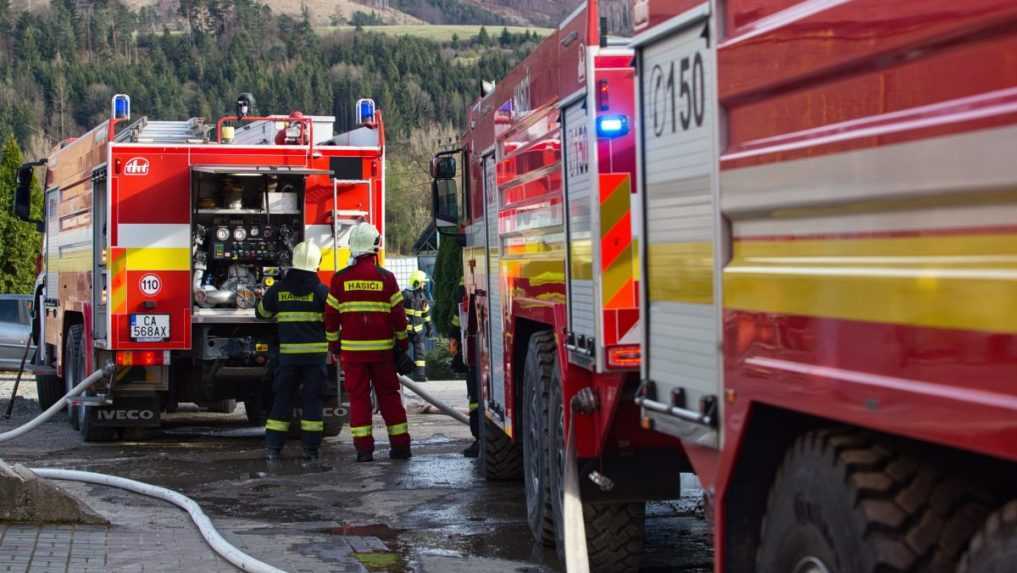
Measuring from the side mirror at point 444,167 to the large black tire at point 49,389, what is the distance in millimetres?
7138

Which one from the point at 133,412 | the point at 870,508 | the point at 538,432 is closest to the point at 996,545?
the point at 870,508

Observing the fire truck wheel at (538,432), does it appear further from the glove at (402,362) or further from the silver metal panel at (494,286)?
the glove at (402,362)

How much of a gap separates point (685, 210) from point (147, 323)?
910cm

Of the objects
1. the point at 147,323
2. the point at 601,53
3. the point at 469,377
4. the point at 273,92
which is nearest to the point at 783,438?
the point at 601,53

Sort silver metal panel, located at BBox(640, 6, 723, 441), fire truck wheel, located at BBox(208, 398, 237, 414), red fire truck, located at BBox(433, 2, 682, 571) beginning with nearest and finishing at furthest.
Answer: silver metal panel, located at BBox(640, 6, 723, 441) → red fire truck, located at BBox(433, 2, 682, 571) → fire truck wheel, located at BBox(208, 398, 237, 414)

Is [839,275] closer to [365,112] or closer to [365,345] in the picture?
[365,345]

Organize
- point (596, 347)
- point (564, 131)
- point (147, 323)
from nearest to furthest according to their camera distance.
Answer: point (596, 347)
point (564, 131)
point (147, 323)

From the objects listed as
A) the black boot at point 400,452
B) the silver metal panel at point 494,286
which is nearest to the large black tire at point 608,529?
the silver metal panel at point 494,286

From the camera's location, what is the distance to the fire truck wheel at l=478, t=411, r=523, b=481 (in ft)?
34.8

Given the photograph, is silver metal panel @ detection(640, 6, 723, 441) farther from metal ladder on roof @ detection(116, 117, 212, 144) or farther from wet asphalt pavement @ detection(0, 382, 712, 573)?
metal ladder on roof @ detection(116, 117, 212, 144)

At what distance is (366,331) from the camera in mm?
11633

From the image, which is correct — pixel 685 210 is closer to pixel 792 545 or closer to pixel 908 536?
pixel 792 545

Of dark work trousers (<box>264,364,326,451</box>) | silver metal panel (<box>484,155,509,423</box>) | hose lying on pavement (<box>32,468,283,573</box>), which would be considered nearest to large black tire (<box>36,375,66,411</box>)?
dark work trousers (<box>264,364,326,451</box>)

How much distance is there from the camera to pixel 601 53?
20.1 ft
